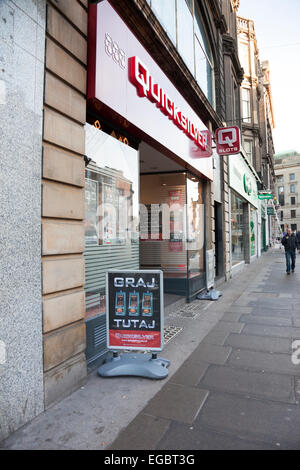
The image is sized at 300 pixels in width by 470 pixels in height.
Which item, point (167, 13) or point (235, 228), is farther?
point (235, 228)

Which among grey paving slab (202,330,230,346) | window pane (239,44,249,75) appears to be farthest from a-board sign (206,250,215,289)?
window pane (239,44,249,75)

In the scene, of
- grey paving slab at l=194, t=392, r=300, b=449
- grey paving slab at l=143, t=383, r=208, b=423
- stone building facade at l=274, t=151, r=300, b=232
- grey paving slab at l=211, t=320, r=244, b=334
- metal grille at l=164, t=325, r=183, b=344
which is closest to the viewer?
grey paving slab at l=194, t=392, r=300, b=449

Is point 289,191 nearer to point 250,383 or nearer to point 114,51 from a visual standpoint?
point 114,51

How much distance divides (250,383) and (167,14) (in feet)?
24.7

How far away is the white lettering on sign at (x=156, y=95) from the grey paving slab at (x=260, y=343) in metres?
4.25

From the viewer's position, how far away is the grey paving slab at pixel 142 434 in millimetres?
2381

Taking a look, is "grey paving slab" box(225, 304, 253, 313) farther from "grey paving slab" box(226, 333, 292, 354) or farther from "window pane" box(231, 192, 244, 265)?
"window pane" box(231, 192, 244, 265)

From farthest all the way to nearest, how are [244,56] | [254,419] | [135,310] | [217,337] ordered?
[244,56] < [217,337] < [135,310] < [254,419]

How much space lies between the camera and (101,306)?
428cm

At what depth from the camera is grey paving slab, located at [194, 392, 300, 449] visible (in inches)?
97.2

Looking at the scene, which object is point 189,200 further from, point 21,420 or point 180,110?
point 21,420

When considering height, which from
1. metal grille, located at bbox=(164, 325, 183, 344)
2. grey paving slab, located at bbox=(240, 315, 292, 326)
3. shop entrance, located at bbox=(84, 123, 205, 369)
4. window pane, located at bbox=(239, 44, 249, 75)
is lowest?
metal grille, located at bbox=(164, 325, 183, 344)

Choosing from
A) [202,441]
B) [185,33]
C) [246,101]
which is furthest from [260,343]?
[246,101]

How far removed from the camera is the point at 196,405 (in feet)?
9.81
